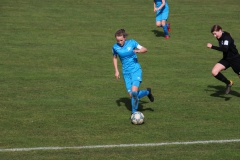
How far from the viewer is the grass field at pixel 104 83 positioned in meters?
12.9

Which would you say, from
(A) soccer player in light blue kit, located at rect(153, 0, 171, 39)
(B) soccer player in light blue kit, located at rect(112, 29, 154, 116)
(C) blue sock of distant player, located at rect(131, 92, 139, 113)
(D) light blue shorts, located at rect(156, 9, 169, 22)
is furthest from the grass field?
(D) light blue shorts, located at rect(156, 9, 169, 22)

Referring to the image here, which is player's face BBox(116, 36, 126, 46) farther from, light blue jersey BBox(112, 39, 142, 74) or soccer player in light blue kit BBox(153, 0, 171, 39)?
soccer player in light blue kit BBox(153, 0, 171, 39)

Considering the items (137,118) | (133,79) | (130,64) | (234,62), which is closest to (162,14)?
(234,62)

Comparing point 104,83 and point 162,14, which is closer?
point 104,83

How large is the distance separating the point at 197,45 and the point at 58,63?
694cm

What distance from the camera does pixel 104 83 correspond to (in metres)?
19.0

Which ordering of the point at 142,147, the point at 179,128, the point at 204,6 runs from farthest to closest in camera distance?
the point at 204,6 → the point at 179,128 → the point at 142,147

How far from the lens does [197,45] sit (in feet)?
83.0

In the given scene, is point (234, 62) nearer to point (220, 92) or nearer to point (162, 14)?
point (220, 92)

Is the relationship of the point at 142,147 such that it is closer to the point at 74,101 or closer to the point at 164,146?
the point at 164,146

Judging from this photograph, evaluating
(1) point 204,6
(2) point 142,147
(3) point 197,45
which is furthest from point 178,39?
(2) point 142,147

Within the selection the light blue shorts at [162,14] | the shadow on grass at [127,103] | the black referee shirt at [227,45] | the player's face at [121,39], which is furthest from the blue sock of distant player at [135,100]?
the light blue shorts at [162,14]

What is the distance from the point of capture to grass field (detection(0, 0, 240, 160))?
1287 centimetres

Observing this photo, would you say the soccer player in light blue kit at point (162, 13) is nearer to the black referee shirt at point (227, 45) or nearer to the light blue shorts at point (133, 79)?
the black referee shirt at point (227, 45)
